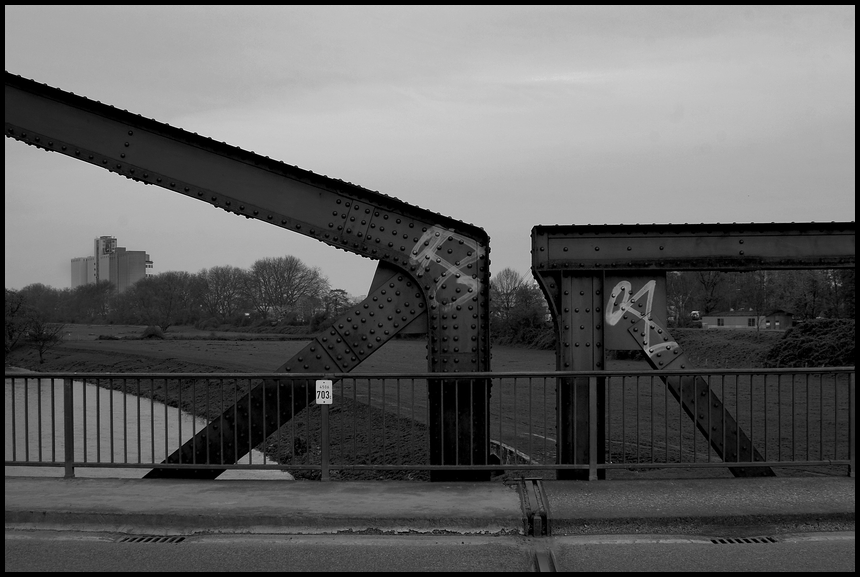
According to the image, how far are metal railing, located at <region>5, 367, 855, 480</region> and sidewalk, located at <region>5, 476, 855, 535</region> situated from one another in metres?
0.25

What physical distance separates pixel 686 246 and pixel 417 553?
431 centimetres

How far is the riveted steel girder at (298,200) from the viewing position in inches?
313

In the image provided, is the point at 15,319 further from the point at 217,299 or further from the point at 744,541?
the point at 744,541

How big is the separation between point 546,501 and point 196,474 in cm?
361

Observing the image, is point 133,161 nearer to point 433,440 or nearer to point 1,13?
point 1,13

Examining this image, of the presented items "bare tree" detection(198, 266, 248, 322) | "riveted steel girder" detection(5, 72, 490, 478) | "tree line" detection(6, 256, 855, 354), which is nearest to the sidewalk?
"riveted steel girder" detection(5, 72, 490, 478)

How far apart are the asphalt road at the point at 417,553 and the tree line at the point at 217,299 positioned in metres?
59.9

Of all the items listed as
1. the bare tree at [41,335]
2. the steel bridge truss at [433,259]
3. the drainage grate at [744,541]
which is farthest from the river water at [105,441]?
the bare tree at [41,335]

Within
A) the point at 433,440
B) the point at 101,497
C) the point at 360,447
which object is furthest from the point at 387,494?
the point at 360,447

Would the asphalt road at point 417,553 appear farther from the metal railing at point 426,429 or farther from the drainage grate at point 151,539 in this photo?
the metal railing at point 426,429

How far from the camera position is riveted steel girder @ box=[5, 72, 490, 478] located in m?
7.94

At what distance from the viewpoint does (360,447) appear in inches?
684

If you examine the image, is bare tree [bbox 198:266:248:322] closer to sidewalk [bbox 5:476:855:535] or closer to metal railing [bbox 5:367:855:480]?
metal railing [bbox 5:367:855:480]

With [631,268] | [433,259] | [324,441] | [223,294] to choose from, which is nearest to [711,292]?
[223,294]
